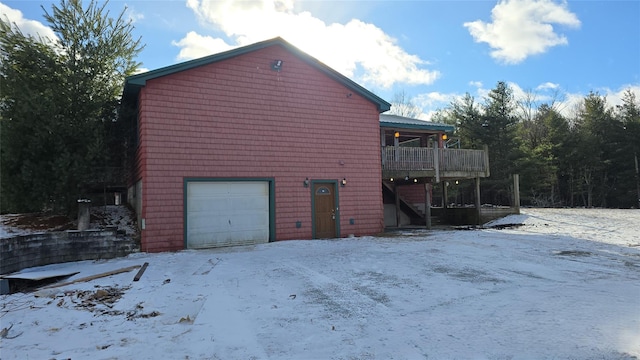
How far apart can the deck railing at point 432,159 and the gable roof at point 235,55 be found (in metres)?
2.03

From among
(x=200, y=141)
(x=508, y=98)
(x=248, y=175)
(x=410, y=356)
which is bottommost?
(x=410, y=356)

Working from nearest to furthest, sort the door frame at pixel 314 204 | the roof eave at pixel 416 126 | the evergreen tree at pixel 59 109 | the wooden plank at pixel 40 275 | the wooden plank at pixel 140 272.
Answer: the wooden plank at pixel 140 272
the wooden plank at pixel 40 275
the evergreen tree at pixel 59 109
the door frame at pixel 314 204
the roof eave at pixel 416 126

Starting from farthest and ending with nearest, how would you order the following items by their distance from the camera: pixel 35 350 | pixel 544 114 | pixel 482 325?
pixel 544 114 < pixel 482 325 < pixel 35 350

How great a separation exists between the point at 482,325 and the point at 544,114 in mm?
42354

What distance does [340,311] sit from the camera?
16.9ft

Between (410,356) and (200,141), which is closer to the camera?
(410,356)

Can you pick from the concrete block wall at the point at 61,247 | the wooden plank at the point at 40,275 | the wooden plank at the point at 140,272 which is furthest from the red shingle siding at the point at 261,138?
the wooden plank at the point at 40,275

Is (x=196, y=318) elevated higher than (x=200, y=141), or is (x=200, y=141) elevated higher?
(x=200, y=141)

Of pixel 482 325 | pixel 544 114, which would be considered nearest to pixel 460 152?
pixel 482 325

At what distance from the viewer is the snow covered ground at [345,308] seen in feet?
12.8

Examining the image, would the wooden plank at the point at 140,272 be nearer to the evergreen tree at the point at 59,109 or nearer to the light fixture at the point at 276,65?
the evergreen tree at the point at 59,109

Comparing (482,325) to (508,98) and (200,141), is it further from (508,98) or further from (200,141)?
(508,98)

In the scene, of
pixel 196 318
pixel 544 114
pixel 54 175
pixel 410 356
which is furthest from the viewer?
pixel 544 114

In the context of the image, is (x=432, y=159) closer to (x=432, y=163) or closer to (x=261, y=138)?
(x=432, y=163)
